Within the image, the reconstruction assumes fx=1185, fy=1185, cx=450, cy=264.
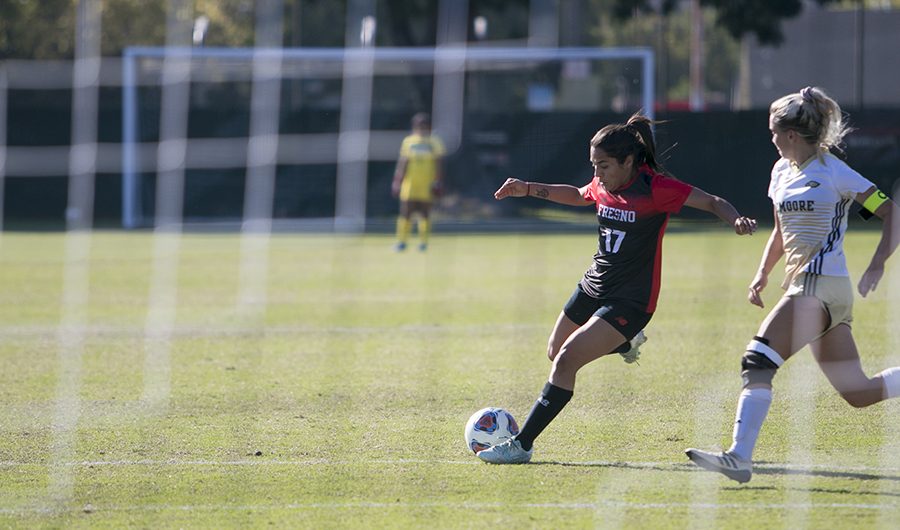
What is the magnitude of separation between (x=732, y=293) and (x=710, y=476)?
7.79m

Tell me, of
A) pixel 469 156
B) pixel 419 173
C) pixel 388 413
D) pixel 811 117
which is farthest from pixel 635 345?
pixel 469 156

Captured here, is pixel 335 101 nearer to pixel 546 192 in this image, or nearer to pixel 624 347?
pixel 546 192

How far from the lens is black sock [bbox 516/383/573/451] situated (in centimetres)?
579

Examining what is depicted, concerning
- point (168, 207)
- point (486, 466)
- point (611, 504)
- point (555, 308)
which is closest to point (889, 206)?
point (611, 504)

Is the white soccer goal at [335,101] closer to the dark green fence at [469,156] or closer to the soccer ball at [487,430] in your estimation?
the dark green fence at [469,156]

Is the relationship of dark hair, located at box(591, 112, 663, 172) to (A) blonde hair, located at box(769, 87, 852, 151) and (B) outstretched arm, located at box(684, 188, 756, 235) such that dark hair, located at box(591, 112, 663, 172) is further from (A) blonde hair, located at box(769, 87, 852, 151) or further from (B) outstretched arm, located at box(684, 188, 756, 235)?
(A) blonde hair, located at box(769, 87, 852, 151)

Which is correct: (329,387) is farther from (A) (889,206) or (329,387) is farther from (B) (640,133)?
(A) (889,206)

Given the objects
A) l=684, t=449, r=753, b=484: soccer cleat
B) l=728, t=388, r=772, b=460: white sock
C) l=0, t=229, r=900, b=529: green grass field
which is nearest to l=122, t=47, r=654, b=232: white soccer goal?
l=0, t=229, r=900, b=529: green grass field

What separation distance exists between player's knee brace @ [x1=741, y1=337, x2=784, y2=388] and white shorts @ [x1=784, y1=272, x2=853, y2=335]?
0.28m

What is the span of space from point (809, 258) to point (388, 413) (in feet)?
9.29

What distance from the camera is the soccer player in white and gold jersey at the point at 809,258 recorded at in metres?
5.28

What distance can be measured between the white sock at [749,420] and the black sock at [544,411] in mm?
877

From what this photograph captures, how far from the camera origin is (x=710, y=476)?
5.52 m

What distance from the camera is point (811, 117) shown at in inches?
210
